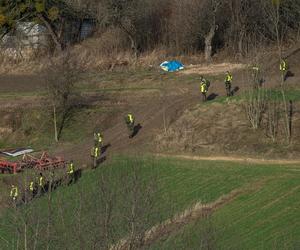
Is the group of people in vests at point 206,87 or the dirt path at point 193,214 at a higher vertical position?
the group of people in vests at point 206,87

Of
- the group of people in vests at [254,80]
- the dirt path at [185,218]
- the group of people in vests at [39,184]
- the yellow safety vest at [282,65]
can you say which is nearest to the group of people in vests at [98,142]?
the group of people in vests at [39,184]

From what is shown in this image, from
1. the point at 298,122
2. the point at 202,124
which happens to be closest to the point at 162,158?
the point at 202,124

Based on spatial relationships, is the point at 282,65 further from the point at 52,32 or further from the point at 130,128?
the point at 52,32

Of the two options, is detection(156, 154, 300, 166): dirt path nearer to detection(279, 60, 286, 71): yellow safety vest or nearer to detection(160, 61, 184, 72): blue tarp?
detection(279, 60, 286, 71): yellow safety vest

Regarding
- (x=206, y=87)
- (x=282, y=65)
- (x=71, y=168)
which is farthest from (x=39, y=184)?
(x=282, y=65)

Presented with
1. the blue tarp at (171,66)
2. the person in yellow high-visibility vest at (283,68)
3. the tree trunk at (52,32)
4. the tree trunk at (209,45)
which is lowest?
the person in yellow high-visibility vest at (283,68)

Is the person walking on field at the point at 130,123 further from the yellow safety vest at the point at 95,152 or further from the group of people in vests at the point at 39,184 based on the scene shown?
the group of people in vests at the point at 39,184

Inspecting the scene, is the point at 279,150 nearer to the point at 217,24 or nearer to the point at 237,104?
the point at 237,104

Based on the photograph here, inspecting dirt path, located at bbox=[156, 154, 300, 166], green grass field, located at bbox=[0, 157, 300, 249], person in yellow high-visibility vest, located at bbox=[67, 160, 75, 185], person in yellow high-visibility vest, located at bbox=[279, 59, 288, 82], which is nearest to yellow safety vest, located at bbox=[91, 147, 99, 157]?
green grass field, located at bbox=[0, 157, 300, 249]
